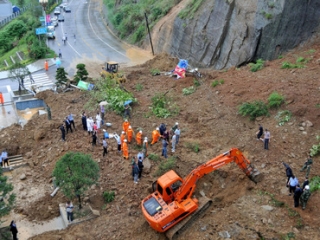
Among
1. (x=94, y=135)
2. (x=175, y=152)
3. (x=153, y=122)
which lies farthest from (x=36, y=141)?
(x=175, y=152)

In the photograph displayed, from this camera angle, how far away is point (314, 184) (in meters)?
17.1

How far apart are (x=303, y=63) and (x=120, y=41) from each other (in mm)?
28646

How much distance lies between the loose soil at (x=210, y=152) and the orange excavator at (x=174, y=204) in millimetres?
442

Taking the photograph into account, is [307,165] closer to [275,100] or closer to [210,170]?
[210,170]

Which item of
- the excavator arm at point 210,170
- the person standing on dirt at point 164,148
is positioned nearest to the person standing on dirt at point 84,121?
the person standing on dirt at point 164,148

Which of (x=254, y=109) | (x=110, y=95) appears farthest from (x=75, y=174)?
(x=110, y=95)

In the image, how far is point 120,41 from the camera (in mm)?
50844

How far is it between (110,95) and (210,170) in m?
13.8

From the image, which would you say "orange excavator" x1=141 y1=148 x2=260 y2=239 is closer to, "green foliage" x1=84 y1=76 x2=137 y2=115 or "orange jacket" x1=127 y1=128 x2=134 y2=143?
"orange jacket" x1=127 y1=128 x2=134 y2=143

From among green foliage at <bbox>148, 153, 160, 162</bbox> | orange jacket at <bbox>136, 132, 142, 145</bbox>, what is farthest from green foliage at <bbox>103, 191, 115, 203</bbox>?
orange jacket at <bbox>136, 132, 142, 145</bbox>

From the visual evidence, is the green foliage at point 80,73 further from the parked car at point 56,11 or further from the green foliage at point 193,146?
the parked car at point 56,11

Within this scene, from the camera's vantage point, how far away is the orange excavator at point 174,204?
50.2 ft

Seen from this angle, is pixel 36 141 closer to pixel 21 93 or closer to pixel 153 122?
pixel 153 122

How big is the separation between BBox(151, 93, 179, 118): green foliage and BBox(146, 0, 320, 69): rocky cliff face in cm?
759
